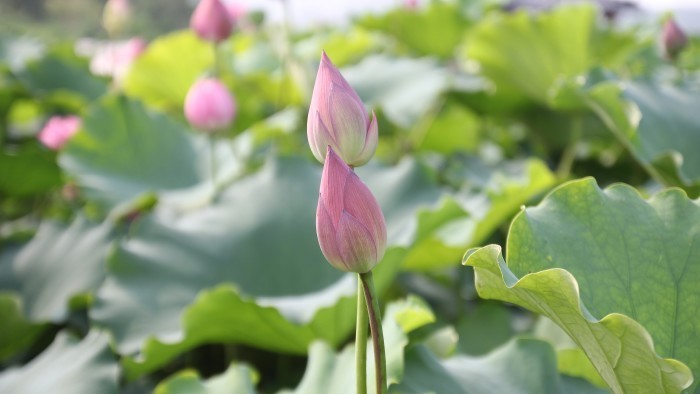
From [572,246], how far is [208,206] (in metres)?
0.75

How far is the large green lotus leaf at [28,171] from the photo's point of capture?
5.02 feet

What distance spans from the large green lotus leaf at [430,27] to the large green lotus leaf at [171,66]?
567 millimetres

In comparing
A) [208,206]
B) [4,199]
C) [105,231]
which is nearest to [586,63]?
[208,206]

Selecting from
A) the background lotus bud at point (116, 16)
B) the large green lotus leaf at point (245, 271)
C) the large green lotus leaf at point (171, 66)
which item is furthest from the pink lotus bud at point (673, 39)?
the background lotus bud at point (116, 16)

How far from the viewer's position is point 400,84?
166cm

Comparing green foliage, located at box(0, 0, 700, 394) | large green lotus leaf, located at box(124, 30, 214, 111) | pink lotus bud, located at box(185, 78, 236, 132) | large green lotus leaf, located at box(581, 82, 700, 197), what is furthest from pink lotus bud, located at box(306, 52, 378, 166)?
large green lotus leaf, located at box(124, 30, 214, 111)

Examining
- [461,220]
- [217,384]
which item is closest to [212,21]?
[461,220]

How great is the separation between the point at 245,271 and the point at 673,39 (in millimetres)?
833

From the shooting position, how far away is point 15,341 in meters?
1.13

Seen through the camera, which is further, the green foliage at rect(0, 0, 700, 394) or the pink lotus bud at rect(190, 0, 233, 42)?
the pink lotus bud at rect(190, 0, 233, 42)

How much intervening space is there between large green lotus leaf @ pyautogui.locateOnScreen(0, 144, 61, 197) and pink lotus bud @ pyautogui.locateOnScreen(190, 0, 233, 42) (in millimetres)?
389

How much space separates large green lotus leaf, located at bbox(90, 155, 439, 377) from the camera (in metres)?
0.88

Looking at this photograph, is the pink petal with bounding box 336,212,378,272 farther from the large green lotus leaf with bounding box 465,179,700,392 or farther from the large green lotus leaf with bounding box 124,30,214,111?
the large green lotus leaf with bounding box 124,30,214,111

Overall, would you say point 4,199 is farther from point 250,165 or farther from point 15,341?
point 15,341
